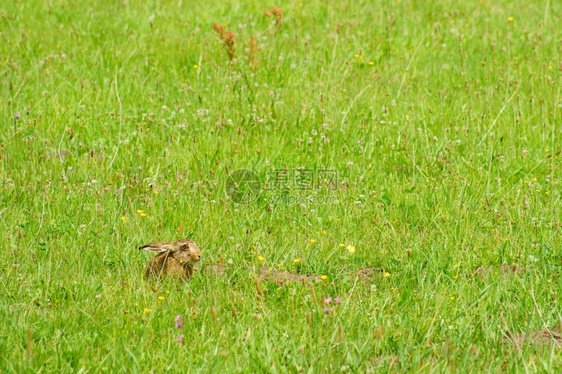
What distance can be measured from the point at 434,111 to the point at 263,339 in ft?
14.0

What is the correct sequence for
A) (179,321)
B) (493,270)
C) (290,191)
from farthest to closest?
(290,191)
(493,270)
(179,321)

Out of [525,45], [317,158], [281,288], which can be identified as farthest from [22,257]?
[525,45]

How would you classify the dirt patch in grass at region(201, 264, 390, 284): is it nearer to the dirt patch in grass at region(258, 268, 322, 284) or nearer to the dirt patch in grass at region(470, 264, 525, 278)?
the dirt patch in grass at region(258, 268, 322, 284)

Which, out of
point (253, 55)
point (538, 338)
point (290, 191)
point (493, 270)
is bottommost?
point (290, 191)

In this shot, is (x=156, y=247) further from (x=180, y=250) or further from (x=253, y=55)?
(x=253, y=55)

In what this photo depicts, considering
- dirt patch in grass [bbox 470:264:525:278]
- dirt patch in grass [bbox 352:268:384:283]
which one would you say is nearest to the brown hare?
dirt patch in grass [bbox 352:268:384:283]

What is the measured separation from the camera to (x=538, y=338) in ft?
13.7

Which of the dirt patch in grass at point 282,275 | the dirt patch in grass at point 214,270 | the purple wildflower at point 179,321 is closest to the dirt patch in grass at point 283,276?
the dirt patch in grass at point 282,275

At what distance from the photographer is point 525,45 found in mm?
9227

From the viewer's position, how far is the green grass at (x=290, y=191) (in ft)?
13.5

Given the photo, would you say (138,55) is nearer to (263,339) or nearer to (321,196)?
(321,196)

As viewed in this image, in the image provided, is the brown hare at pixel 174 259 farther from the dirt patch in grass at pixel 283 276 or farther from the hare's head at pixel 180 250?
the dirt patch in grass at pixel 283 276

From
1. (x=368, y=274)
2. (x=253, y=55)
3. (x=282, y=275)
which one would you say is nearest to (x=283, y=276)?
(x=282, y=275)

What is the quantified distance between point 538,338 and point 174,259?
2.24m
